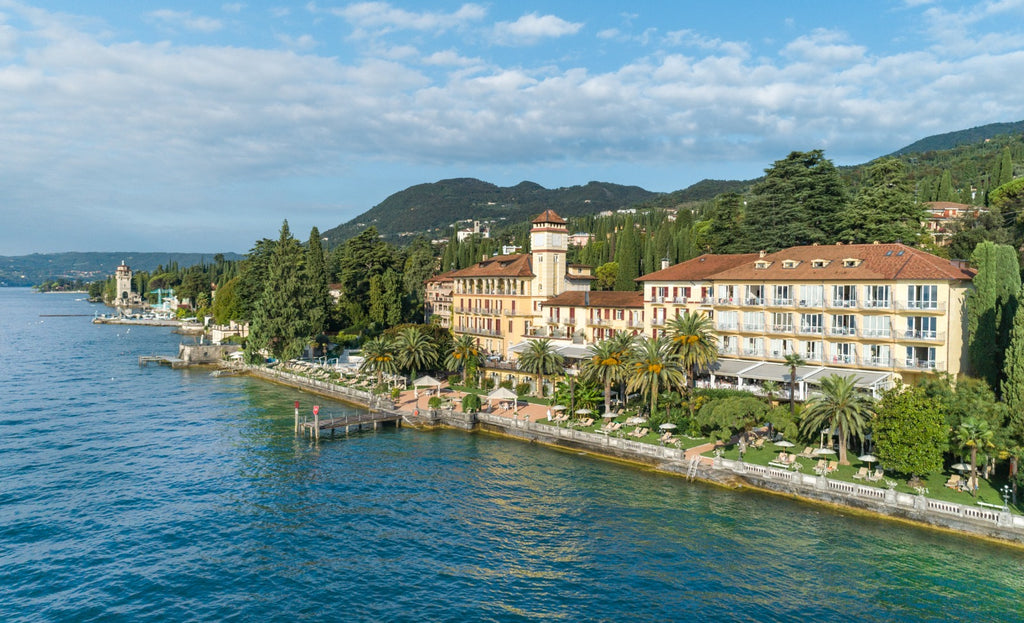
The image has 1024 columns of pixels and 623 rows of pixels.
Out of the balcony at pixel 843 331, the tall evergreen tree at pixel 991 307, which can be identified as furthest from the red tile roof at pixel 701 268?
the tall evergreen tree at pixel 991 307

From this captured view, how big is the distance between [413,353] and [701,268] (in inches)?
1238

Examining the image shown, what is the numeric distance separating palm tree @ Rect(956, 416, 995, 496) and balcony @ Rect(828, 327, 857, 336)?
1415 centimetres

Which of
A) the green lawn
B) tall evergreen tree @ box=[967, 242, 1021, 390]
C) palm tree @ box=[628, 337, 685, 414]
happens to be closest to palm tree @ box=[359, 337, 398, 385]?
palm tree @ box=[628, 337, 685, 414]

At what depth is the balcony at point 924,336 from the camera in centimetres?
4491

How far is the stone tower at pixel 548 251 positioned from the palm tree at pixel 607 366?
20693mm

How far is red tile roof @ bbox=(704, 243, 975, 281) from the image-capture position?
46.6 meters

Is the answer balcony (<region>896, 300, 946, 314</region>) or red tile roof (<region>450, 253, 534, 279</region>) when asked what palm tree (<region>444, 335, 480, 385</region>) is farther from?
balcony (<region>896, 300, 946, 314</region>)

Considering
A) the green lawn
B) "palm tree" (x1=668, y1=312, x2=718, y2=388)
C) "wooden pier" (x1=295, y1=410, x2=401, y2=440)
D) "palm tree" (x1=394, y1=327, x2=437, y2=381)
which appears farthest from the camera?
"palm tree" (x1=394, y1=327, x2=437, y2=381)

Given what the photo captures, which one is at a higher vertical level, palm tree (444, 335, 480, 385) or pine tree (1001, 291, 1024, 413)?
pine tree (1001, 291, 1024, 413)

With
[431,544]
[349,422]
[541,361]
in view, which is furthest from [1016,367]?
[349,422]

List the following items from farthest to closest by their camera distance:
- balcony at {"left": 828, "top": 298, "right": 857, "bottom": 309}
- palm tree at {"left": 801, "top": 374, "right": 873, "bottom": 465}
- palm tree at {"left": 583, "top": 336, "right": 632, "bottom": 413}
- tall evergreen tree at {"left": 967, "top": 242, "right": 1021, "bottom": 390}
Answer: palm tree at {"left": 583, "top": 336, "right": 632, "bottom": 413} < balcony at {"left": 828, "top": 298, "right": 857, "bottom": 309} < tall evergreen tree at {"left": 967, "top": 242, "right": 1021, "bottom": 390} < palm tree at {"left": 801, "top": 374, "right": 873, "bottom": 465}

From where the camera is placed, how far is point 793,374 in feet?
152

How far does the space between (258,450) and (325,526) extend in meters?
18.3

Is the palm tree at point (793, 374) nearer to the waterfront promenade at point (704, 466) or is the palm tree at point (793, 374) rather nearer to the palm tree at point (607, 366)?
the waterfront promenade at point (704, 466)
